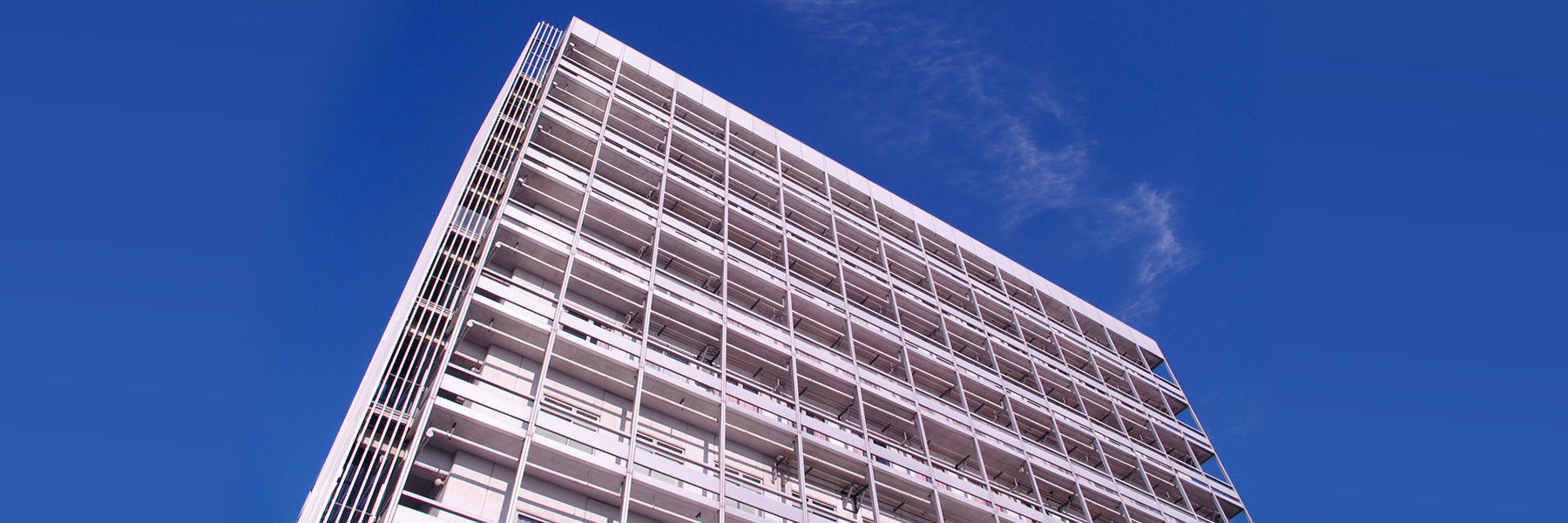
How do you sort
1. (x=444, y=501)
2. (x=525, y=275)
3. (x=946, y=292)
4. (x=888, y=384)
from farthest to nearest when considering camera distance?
(x=946, y=292) → (x=888, y=384) → (x=525, y=275) → (x=444, y=501)

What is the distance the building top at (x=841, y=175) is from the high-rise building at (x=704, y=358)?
Answer: 0.26 meters

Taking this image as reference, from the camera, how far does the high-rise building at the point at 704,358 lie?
1051 inches

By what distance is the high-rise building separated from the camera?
87.6 ft

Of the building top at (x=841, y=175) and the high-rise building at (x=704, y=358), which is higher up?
the building top at (x=841, y=175)

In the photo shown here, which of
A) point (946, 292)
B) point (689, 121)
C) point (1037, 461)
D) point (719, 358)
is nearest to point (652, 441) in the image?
point (719, 358)

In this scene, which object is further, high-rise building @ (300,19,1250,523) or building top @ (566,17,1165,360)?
building top @ (566,17,1165,360)

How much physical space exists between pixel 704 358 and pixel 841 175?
24967 mm

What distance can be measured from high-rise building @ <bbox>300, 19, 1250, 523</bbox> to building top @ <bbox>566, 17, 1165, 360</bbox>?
0.26 m

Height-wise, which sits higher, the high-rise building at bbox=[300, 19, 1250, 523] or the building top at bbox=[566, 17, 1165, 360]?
the building top at bbox=[566, 17, 1165, 360]

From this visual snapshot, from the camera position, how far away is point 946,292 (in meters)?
55.1

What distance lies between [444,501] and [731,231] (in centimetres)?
2265

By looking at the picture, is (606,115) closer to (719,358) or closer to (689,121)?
(689,121)

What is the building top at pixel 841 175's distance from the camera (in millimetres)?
51469

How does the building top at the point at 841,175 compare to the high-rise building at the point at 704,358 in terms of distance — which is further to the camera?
the building top at the point at 841,175
